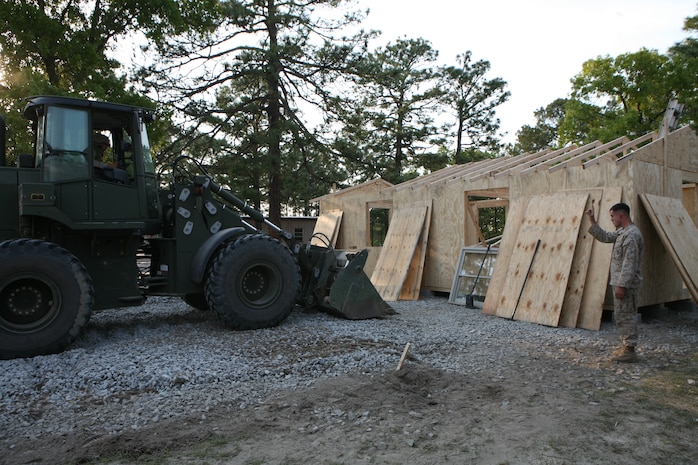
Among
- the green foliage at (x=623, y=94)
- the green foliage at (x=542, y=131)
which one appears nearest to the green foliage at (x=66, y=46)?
the green foliage at (x=623, y=94)

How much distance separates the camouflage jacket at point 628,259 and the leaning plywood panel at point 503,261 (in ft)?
9.99

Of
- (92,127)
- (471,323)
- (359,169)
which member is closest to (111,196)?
(92,127)

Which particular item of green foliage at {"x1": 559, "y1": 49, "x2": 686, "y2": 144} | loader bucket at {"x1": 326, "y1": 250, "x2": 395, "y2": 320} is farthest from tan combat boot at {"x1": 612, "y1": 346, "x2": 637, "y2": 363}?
green foliage at {"x1": 559, "y1": 49, "x2": 686, "y2": 144}

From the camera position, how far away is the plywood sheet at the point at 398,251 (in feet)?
38.8

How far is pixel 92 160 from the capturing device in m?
6.06

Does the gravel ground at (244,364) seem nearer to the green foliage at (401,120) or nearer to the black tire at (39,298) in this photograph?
the black tire at (39,298)

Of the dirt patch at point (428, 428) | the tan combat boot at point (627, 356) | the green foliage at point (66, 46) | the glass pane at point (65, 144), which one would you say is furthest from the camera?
the green foliage at point (66, 46)

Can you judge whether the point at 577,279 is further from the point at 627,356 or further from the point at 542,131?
the point at 542,131

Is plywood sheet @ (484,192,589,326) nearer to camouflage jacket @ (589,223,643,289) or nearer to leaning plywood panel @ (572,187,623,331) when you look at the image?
leaning plywood panel @ (572,187,623,331)

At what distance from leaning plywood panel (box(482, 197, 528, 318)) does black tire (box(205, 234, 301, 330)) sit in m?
3.76

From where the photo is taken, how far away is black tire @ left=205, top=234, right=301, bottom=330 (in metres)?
6.70

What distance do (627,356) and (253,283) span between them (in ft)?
15.7

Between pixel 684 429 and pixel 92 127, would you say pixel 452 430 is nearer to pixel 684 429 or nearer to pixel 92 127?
pixel 684 429

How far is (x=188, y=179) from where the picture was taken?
7.35 m
